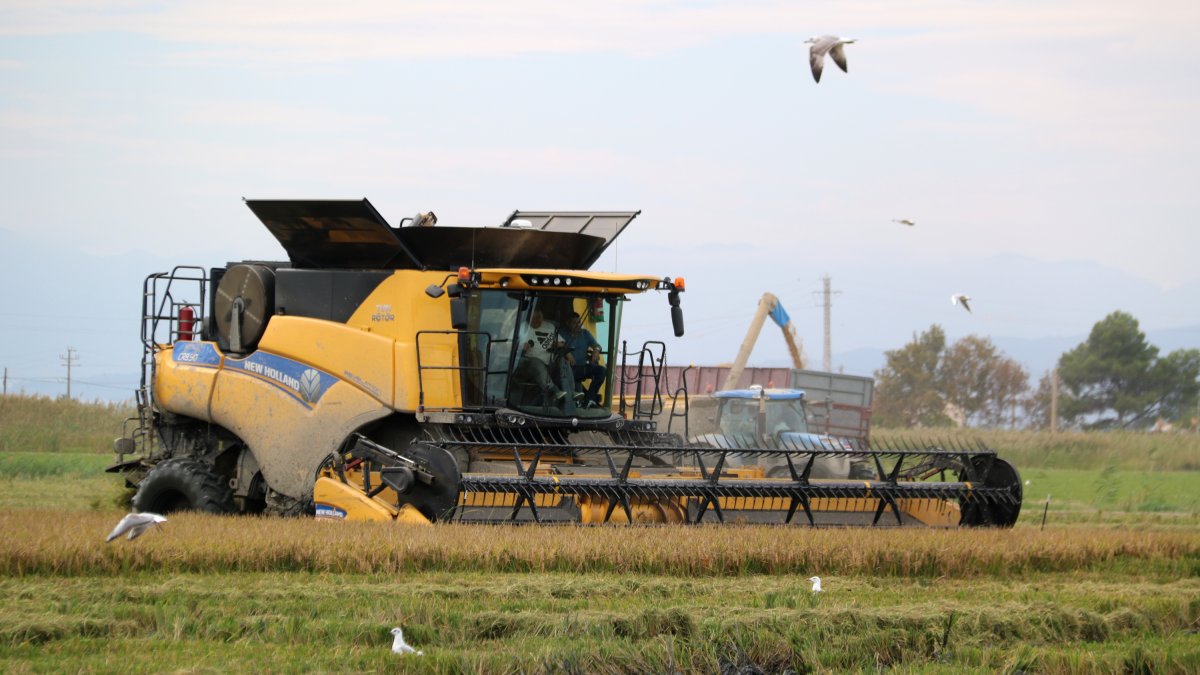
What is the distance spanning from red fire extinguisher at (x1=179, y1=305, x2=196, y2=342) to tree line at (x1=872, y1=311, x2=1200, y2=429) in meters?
51.2

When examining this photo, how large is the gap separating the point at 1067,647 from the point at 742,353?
2385 cm

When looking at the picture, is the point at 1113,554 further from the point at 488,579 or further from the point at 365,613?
the point at 365,613

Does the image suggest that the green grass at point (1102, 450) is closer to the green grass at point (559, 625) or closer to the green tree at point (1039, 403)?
the green grass at point (559, 625)

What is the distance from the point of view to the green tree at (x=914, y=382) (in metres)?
68.2

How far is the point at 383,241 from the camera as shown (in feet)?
42.7

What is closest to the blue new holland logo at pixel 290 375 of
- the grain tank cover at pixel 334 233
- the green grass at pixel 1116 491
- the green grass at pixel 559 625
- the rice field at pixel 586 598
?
the grain tank cover at pixel 334 233

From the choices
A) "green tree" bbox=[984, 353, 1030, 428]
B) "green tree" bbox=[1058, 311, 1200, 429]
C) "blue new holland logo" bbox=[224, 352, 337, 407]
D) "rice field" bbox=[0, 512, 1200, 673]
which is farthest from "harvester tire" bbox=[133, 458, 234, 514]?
"green tree" bbox=[984, 353, 1030, 428]

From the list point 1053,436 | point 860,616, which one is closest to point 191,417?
point 860,616

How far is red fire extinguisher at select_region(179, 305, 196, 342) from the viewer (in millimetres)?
14359

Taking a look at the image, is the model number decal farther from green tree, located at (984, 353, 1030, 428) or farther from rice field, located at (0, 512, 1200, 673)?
green tree, located at (984, 353, 1030, 428)

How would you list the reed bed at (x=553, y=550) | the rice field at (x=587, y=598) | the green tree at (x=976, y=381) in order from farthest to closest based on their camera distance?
1. the green tree at (x=976, y=381)
2. the reed bed at (x=553, y=550)
3. the rice field at (x=587, y=598)

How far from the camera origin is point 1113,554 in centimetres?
1133

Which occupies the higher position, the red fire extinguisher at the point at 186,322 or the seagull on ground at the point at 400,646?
the red fire extinguisher at the point at 186,322

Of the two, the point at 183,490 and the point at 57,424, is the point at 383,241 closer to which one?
the point at 183,490
